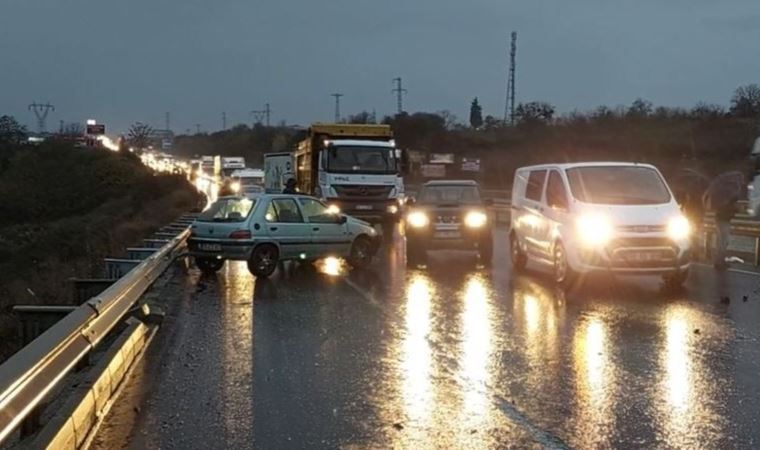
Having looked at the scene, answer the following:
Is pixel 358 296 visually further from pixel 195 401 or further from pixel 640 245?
pixel 195 401

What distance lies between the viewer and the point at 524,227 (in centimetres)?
1773

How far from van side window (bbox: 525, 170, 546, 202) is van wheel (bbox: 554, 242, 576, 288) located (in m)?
1.47

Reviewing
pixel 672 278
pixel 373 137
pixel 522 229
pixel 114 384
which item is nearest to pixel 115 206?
pixel 373 137

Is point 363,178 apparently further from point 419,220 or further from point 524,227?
point 524,227

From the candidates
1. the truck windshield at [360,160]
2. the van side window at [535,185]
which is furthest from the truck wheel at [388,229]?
the van side window at [535,185]

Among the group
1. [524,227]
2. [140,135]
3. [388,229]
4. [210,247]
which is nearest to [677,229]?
[524,227]

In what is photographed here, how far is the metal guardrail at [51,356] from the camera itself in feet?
15.8

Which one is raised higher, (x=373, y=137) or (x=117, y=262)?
(x=373, y=137)

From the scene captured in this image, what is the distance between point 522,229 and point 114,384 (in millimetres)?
11344

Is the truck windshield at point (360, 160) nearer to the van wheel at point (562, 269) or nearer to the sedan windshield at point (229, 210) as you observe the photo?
the sedan windshield at point (229, 210)

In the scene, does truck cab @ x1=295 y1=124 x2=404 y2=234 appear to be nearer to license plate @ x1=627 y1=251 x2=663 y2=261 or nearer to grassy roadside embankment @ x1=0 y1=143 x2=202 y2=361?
grassy roadside embankment @ x1=0 y1=143 x2=202 y2=361

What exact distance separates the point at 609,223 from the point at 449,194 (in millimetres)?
7878

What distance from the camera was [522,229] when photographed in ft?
58.7

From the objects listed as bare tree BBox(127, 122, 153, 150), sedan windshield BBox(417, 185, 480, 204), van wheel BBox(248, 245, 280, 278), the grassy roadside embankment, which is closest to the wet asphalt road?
van wheel BBox(248, 245, 280, 278)
